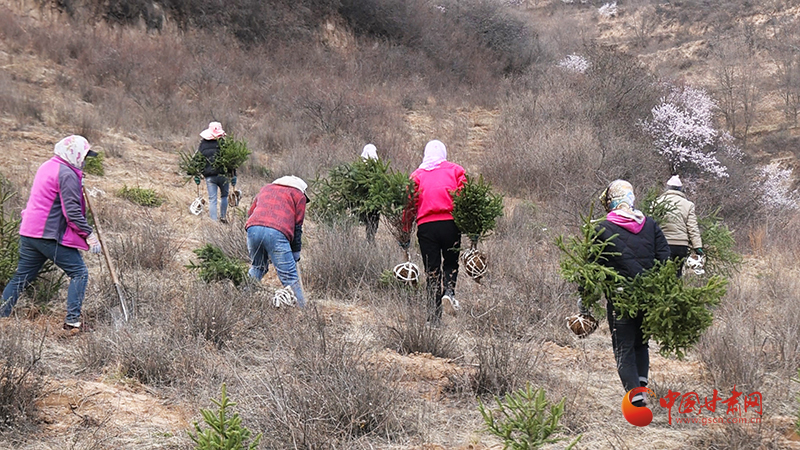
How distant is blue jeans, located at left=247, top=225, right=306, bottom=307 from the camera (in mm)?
5641

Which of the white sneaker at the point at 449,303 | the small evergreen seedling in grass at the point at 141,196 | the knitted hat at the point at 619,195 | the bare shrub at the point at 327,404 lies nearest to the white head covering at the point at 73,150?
the bare shrub at the point at 327,404

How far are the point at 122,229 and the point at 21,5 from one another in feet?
35.1

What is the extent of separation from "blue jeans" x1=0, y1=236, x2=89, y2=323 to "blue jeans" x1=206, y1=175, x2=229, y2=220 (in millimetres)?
4729

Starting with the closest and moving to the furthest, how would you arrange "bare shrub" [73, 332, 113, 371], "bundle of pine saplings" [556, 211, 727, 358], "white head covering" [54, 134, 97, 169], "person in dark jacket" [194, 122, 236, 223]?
"bundle of pine saplings" [556, 211, 727, 358] < "bare shrub" [73, 332, 113, 371] < "white head covering" [54, 134, 97, 169] < "person in dark jacket" [194, 122, 236, 223]

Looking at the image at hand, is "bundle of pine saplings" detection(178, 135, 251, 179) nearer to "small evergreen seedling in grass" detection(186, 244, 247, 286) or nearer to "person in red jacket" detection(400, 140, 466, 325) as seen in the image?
"small evergreen seedling in grass" detection(186, 244, 247, 286)

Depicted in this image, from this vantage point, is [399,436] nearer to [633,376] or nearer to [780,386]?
[633,376]

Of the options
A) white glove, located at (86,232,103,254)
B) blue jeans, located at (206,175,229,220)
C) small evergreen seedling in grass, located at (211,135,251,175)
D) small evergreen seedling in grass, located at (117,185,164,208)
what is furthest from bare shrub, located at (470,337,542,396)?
small evergreen seedling in grass, located at (117,185,164,208)

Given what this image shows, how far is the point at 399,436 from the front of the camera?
3750 mm

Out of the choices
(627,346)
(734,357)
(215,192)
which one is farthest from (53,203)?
(734,357)

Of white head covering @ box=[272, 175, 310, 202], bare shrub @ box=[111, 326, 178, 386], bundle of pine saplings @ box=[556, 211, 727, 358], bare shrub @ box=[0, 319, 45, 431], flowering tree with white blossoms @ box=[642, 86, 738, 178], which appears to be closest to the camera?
bare shrub @ box=[0, 319, 45, 431]

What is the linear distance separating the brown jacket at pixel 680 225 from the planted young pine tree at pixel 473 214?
2.52 meters

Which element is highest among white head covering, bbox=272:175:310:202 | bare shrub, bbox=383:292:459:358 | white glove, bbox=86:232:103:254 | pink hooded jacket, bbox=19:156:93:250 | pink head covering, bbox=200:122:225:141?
pink head covering, bbox=200:122:225:141

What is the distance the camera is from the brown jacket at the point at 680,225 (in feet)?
23.4

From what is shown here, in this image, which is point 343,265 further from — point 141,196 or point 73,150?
point 141,196
